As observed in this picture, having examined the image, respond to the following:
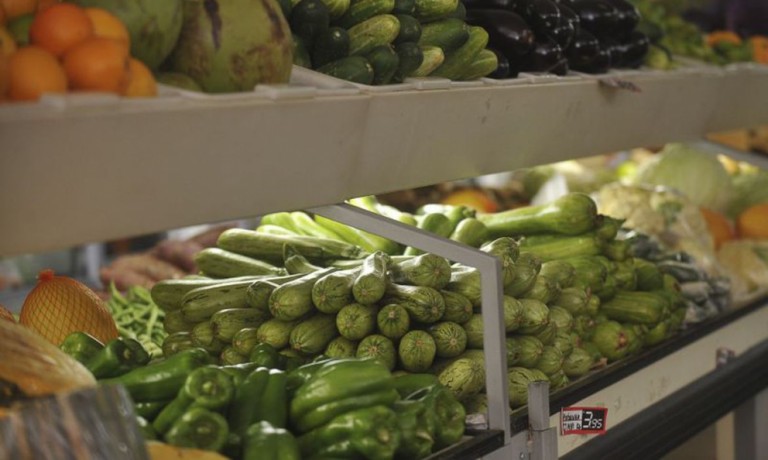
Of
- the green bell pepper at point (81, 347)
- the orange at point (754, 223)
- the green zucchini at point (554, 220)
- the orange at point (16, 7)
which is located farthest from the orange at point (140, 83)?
the orange at point (754, 223)

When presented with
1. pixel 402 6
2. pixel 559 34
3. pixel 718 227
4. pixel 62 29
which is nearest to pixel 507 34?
pixel 559 34

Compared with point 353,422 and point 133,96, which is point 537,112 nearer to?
point 353,422

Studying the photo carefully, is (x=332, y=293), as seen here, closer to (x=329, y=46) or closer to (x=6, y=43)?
(x=329, y=46)

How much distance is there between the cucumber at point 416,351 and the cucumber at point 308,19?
720 mm

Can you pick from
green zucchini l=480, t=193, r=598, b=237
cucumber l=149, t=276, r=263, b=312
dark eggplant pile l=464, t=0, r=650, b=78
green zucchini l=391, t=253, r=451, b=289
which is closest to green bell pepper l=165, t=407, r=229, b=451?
green zucchini l=391, t=253, r=451, b=289

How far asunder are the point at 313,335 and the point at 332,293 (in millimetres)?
110

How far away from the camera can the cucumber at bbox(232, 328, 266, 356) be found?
98.8 inches

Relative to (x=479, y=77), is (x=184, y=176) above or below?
above

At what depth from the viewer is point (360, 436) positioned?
196cm

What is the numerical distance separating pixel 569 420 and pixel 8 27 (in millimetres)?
1668

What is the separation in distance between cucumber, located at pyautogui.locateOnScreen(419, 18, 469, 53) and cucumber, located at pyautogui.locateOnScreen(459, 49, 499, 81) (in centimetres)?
6

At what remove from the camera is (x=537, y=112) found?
113 inches

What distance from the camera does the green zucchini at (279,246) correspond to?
3.01 meters

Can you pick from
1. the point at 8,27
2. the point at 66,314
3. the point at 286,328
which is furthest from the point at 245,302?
the point at 8,27
